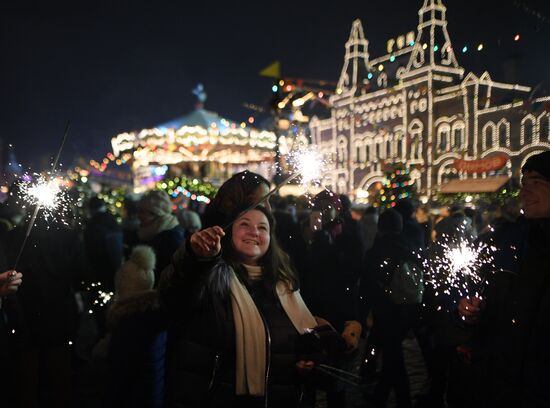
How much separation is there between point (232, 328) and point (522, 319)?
1178mm

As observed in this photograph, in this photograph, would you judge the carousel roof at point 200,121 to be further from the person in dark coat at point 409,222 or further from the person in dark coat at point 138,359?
the person in dark coat at point 138,359

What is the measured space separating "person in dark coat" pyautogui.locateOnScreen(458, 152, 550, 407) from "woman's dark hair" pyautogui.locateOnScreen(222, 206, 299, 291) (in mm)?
813

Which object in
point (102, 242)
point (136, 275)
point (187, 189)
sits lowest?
point (136, 275)

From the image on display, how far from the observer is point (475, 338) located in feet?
8.42

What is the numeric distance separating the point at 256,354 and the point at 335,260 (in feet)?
8.14

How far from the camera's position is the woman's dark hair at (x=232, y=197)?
242 centimetres

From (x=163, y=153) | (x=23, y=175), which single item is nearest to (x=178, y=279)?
(x=23, y=175)

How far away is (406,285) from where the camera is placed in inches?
177

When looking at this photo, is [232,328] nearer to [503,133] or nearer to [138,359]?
[138,359]

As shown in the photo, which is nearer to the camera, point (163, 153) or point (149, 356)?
point (149, 356)

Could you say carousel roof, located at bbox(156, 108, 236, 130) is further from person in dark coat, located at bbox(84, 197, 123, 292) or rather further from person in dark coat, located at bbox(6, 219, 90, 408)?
person in dark coat, located at bbox(6, 219, 90, 408)

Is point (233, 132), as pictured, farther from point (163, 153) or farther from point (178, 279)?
point (178, 279)

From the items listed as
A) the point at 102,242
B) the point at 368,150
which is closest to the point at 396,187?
the point at 102,242

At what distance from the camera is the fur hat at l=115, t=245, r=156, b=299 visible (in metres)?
3.53
